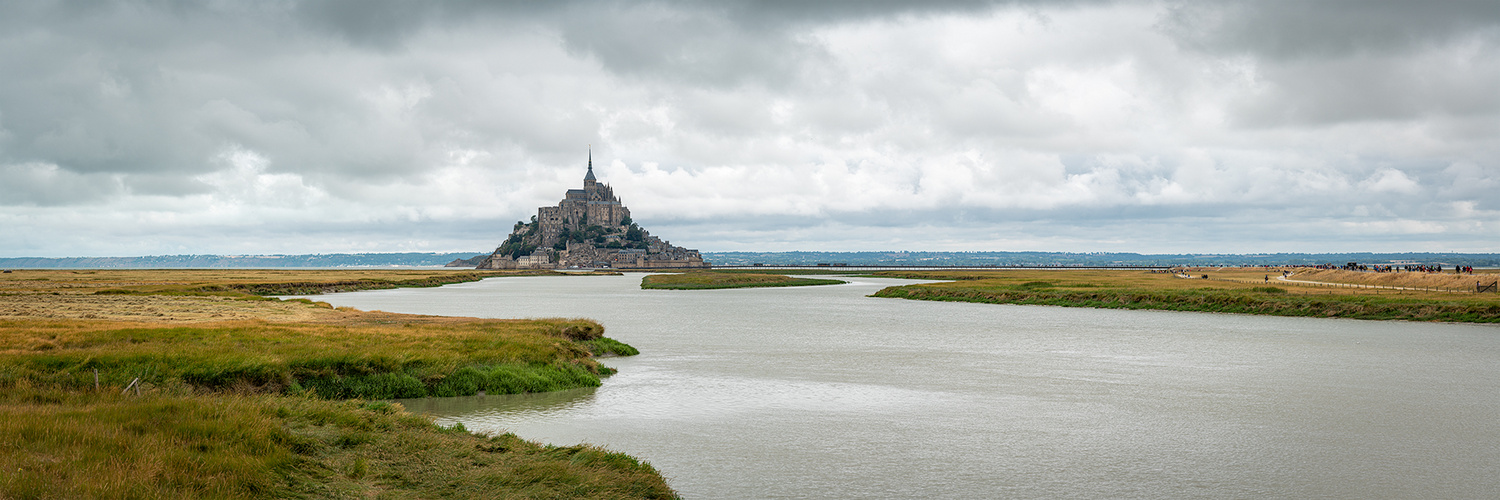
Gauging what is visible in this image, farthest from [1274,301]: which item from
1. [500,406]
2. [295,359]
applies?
[295,359]

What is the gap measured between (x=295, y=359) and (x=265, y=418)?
8.26 metres

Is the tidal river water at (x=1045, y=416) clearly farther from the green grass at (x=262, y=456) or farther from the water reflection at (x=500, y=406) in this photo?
the green grass at (x=262, y=456)

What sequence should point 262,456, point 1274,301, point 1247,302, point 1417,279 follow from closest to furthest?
point 262,456, point 1274,301, point 1247,302, point 1417,279

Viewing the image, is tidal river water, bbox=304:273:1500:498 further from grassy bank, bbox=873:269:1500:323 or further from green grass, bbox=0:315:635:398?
grassy bank, bbox=873:269:1500:323

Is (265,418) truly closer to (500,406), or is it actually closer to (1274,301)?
(500,406)

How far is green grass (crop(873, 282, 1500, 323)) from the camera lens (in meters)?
43.2

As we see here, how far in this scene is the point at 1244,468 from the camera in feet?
45.6

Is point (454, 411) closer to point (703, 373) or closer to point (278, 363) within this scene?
point (278, 363)

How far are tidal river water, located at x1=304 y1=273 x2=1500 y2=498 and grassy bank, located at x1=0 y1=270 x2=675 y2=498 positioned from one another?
60.2 inches

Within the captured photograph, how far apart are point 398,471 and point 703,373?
562 inches

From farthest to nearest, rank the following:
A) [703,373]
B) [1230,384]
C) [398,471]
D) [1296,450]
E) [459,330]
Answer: [459,330]
[703,373]
[1230,384]
[1296,450]
[398,471]

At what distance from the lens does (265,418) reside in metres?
12.0

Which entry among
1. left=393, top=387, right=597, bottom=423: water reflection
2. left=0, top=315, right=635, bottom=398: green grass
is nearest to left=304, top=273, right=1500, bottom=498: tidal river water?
left=393, top=387, right=597, bottom=423: water reflection

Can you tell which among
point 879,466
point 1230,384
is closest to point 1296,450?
point 879,466
